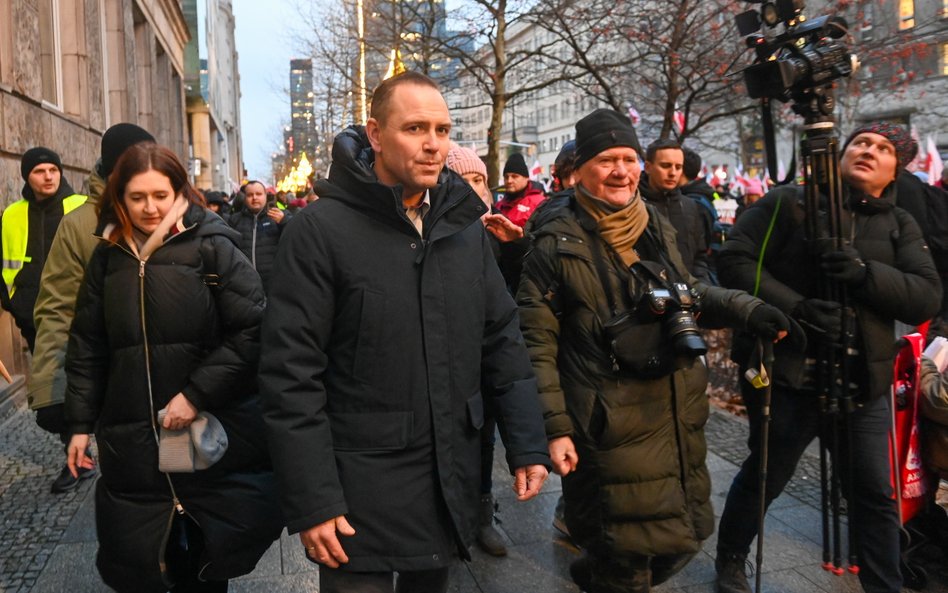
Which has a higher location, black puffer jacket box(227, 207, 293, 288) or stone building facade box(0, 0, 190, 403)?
stone building facade box(0, 0, 190, 403)

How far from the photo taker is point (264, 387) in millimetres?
2330

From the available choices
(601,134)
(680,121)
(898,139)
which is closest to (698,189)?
(898,139)

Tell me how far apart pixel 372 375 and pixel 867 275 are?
2211mm

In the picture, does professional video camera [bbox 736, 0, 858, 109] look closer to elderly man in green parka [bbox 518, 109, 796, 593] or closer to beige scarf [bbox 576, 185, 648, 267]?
elderly man in green parka [bbox 518, 109, 796, 593]

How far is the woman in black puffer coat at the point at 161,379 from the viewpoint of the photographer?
9.41ft

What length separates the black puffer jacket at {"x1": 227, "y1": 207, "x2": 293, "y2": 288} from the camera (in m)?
10.1

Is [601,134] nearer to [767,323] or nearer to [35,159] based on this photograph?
[767,323]

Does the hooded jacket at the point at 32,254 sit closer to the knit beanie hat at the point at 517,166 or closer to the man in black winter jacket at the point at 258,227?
the knit beanie hat at the point at 517,166

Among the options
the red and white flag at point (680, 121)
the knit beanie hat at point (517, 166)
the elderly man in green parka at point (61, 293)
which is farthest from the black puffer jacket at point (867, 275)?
the red and white flag at point (680, 121)

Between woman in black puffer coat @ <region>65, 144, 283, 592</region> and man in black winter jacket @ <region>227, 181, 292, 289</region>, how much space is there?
7014 millimetres

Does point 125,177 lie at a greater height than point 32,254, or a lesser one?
greater

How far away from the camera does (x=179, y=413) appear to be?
2.80m

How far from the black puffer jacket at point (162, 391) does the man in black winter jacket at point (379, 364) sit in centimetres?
59

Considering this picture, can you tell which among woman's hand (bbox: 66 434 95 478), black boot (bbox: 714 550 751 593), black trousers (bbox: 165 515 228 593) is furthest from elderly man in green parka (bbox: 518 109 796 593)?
woman's hand (bbox: 66 434 95 478)
